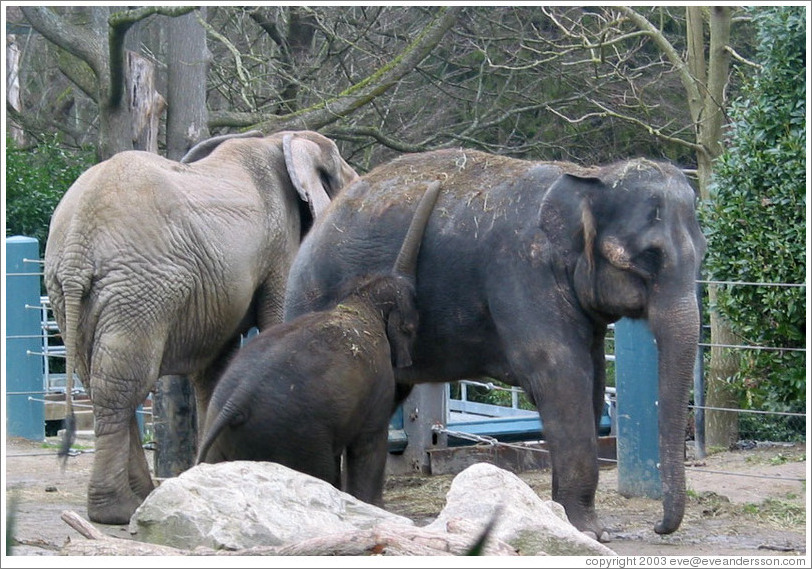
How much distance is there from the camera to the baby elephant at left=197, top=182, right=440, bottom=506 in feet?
19.2

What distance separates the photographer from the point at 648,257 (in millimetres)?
5816

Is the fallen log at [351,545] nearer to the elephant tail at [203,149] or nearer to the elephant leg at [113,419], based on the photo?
the elephant leg at [113,419]

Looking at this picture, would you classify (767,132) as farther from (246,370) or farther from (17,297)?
(17,297)

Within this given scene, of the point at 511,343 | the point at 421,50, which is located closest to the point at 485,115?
the point at 421,50

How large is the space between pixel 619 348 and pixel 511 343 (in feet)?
4.84

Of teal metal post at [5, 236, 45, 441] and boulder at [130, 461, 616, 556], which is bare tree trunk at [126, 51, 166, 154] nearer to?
teal metal post at [5, 236, 45, 441]

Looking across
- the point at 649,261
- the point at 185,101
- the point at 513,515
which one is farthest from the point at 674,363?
the point at 185,101

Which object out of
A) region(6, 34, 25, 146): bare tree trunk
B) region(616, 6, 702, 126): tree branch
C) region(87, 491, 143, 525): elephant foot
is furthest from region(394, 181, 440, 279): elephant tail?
region(6, 34, 25, 146): bare tree trunk

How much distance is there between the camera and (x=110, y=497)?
21.5 feet

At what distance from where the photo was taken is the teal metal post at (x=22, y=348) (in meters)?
10.8

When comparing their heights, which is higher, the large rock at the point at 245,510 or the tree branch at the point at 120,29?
the tree branch at the point at 120,29

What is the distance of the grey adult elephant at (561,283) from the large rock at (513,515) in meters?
0.59

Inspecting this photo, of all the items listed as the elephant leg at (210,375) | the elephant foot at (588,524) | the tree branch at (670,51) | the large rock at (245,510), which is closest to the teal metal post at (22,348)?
the elephant leg at (210,375)

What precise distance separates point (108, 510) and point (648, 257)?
322 cm
